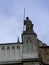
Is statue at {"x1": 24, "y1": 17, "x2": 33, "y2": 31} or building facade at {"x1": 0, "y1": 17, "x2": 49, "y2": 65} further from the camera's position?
statue at {"x1": 24, "y1": 17, "x2": 33, "y2": 31}

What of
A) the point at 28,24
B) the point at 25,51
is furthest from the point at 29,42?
the point at 28,24

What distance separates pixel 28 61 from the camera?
17.2m

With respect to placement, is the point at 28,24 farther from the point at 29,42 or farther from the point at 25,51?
the point at 25,51

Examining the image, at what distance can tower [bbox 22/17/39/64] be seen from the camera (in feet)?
57.2

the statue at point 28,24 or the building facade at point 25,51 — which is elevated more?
the statue at point 28,24

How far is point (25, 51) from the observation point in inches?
693

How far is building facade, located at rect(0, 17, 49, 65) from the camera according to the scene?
17422mm

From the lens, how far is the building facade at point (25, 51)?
1742cm

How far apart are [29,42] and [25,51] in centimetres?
59

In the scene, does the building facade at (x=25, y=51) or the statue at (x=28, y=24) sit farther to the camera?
the statue at (x=28, y=24)

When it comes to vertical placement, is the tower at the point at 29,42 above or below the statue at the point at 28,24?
below

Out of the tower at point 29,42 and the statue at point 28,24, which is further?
the statue at point 28,24

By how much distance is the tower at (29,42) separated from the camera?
17.4 m

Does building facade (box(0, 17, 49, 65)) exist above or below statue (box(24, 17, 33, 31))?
below
